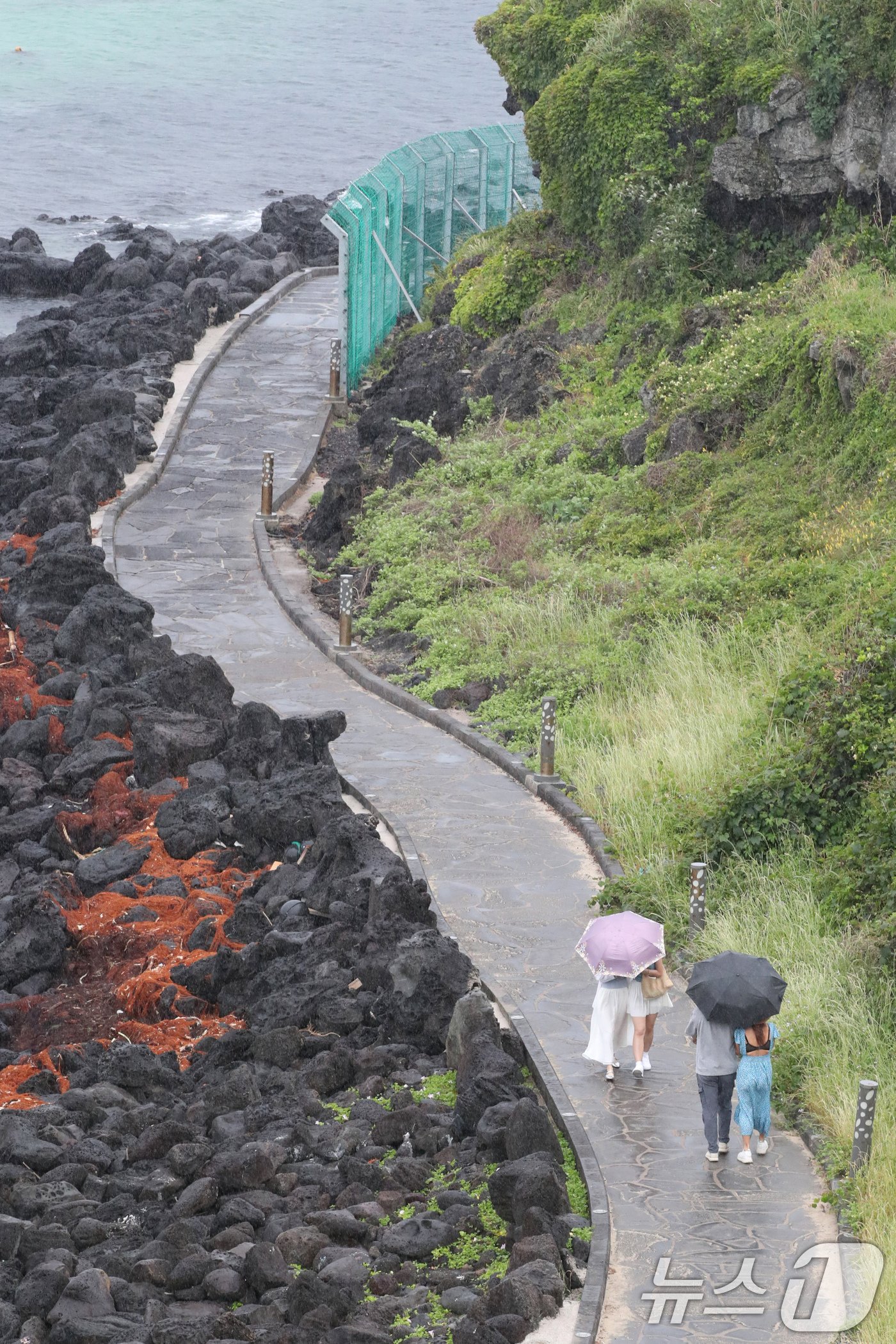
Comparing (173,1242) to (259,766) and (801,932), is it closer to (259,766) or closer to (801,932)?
(801,932)

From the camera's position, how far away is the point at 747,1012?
9719mm

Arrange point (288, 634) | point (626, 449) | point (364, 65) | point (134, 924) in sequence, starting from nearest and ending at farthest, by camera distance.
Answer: point (134, 924) < point (288, 634) < point (626, 449) < point (364, 65)

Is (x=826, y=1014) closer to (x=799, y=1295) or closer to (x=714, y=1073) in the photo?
(x=714, y=1073)

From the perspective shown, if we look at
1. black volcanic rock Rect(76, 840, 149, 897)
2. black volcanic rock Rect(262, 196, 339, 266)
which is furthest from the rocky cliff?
black volcanic rock Rect(262, 196, 339, 266)

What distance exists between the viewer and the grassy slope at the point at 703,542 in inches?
492

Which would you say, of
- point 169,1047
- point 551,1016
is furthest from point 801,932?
point 169,1047

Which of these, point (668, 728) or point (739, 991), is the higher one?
point (739, 991)

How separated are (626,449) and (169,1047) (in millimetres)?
11946

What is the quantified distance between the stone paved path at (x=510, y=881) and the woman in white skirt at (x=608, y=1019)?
0.19m

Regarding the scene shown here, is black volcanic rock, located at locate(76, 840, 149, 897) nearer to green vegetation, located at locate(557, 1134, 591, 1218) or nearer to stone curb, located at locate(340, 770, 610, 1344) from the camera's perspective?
stone curb, located at locate(340, 770, 610, 1344)

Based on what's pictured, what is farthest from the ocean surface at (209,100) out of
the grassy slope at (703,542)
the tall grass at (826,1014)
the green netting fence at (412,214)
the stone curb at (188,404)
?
the tall grass at (826,1014)

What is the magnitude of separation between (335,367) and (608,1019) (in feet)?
65.4

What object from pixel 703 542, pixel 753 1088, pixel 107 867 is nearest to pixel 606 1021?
pixel 753 1088

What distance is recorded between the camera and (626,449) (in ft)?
72.6
